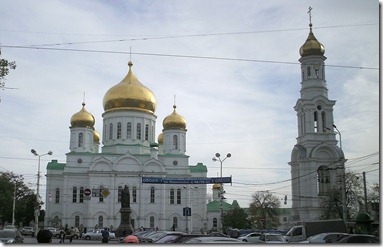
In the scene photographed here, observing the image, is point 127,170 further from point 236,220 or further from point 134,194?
point 236,220

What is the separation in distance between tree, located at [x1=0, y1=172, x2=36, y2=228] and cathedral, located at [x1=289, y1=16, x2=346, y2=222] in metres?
26.6

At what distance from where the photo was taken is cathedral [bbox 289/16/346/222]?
47.3 m

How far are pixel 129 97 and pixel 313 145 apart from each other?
21927mm

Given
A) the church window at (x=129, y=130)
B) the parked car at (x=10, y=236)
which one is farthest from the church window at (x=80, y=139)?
the parked car at (x=10, y=236)

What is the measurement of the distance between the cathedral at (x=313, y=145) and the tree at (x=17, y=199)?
26594 millimetres

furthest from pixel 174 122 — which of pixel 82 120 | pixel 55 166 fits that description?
pixel 55 166

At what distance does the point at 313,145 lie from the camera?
48.8 m

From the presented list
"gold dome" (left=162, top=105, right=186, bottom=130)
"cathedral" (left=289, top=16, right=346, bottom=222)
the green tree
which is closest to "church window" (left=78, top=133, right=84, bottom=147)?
"gold dome" (left=162, top=105, right=186, bottom=130)

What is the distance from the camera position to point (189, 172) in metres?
60.4

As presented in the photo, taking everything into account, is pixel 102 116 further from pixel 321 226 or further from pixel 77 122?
pixel 321 226

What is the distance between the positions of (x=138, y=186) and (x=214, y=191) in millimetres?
18499

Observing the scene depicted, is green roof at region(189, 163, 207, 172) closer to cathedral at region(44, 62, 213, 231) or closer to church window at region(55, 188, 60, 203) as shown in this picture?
cathedral at region(44, 62, 213, 231)

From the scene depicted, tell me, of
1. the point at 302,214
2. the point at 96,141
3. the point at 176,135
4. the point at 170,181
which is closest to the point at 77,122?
the point at 96,141

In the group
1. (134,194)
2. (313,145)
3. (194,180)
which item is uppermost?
(313,145)
